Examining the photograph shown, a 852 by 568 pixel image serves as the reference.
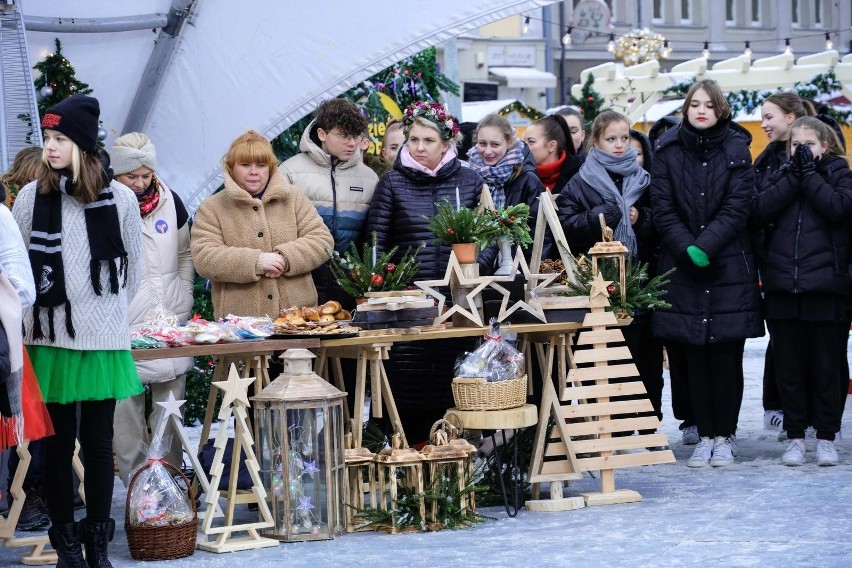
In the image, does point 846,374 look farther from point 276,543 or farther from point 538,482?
point 276,543

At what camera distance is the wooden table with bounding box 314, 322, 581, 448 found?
5.98 meters

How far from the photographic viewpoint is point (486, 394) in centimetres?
600

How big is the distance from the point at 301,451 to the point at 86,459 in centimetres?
92

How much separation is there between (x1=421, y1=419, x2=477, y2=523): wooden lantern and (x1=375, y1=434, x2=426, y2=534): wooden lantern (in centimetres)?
5

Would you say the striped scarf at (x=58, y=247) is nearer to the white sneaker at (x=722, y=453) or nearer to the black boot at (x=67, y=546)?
the black boot at (x=67, y=546)

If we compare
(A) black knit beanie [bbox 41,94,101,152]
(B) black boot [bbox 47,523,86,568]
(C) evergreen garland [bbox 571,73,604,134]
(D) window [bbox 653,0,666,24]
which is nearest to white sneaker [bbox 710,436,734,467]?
(B) black boot [bbox 47,523,86,568]

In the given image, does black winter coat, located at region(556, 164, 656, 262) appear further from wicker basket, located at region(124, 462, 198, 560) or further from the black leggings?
the black leggings

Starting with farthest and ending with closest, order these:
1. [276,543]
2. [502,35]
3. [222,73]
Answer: [502,35], [222,73], [276,543]

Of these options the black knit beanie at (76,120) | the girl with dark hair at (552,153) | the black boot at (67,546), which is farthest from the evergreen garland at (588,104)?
the black boot at (67,546)

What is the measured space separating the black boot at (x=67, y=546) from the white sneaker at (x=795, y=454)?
11.5ft

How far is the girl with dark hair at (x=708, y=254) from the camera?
7.02 metres

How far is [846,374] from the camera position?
7.24 m

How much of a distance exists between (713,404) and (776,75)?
38.3 feet

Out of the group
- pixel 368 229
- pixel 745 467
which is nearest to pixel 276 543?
pixel 368 229
